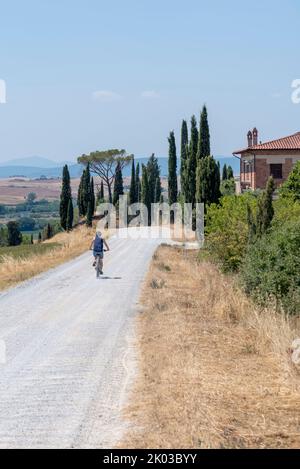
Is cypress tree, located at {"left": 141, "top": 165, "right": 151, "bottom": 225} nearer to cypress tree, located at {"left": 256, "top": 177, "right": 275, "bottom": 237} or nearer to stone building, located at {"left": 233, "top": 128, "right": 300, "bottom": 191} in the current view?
stone building, located at {"left": 233, "top": 128, "right": 300, "bottom": 191}

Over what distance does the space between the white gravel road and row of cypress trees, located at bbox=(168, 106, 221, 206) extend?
27.2 metres

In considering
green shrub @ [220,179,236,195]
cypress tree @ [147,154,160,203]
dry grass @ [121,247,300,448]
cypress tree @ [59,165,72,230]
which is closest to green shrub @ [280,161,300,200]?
green shrub @ [220,179,236,195]

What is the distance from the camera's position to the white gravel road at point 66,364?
6.72m

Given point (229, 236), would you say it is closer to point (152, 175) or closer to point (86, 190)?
point (86, 190)

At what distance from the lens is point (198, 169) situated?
4847cm

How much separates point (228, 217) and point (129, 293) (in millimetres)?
12299

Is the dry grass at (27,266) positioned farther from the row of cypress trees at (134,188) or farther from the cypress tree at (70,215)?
the row of cypress trees at (134,188)

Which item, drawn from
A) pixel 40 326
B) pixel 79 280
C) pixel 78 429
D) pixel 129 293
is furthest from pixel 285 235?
pixel 78 429

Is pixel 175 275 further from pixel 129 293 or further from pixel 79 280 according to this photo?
pixel 129 293

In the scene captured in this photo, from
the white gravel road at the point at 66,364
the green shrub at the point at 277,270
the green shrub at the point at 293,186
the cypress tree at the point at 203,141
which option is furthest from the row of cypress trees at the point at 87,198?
the white gravel road at the point at 66,364

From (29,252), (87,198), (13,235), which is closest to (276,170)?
(29,252)

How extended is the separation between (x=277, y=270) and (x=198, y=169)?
1171 inches

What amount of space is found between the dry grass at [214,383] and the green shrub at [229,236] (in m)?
14.5
